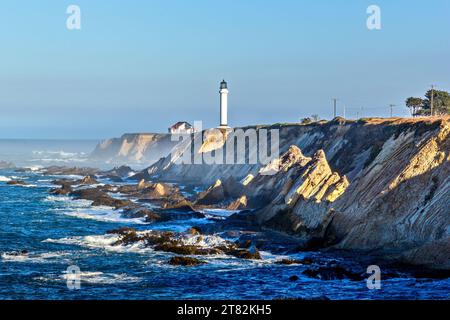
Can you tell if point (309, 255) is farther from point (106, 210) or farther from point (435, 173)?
point (106, 210)

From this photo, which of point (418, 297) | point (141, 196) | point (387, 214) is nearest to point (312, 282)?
point (418, 297)

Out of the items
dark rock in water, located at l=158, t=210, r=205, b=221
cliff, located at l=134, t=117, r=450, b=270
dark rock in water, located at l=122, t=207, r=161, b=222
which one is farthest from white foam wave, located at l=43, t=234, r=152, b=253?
cliff, located at l=134, t=117, r=450, b=270

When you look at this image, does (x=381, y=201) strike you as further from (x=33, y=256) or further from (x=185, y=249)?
(x=33, y=256)

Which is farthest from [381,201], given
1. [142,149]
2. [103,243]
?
[142,149]

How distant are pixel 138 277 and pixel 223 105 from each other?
7600 cm

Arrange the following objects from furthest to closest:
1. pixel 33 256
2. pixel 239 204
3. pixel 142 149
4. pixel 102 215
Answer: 1. pixel 142 149
2. pixel 239 204
3. pixel 102 215
4. pixel 33 256

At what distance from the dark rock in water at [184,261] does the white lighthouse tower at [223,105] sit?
7093cm

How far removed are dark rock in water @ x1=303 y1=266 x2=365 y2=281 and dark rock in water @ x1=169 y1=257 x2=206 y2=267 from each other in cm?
605

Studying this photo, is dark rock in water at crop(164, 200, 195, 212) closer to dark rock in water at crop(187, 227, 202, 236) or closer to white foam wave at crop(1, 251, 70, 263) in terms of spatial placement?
dark rock in water at crop(187, 227, 202, 236)

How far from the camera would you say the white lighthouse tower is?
10419 centimetres

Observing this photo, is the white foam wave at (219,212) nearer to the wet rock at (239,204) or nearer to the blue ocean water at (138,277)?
the wet rock at (239,204)

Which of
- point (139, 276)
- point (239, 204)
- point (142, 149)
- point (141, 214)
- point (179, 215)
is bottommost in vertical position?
point (139, 276)

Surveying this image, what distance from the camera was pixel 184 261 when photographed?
34.8 metres
